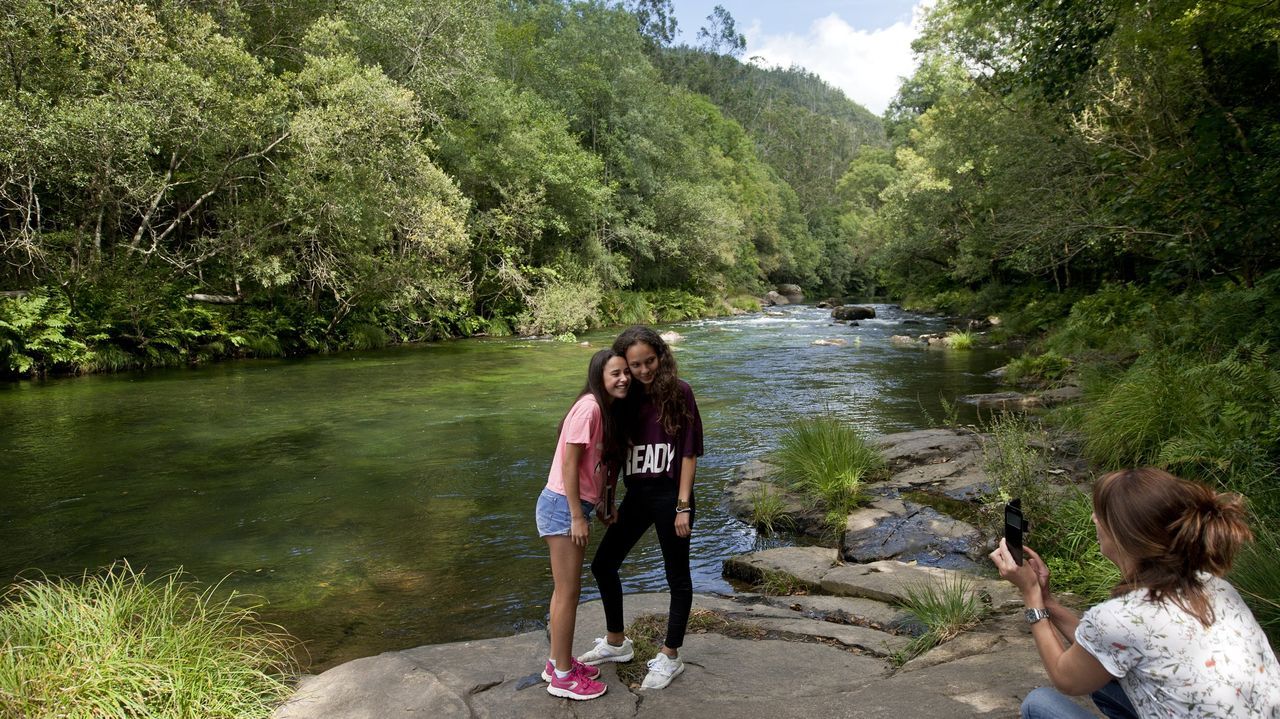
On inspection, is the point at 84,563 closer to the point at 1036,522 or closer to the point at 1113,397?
the point at 1036,522

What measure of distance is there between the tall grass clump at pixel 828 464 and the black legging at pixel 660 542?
3553mm

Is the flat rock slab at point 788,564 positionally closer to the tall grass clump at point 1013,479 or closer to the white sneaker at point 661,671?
the tall grass clump at point 1013,479

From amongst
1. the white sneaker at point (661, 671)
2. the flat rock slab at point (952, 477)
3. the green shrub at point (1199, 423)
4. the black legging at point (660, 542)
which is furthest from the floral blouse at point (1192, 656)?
the flat rock slab at point (952, 477)

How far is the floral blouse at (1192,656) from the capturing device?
2.02 metres

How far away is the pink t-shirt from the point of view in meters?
3.60

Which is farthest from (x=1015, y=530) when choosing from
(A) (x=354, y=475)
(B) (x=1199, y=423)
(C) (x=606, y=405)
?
(A) (x=354, y=475)

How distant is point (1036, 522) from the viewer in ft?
19.3

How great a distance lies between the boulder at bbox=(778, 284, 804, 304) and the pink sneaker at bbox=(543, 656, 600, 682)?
53154 millimetres

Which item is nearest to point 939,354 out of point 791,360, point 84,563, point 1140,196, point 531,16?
point 791,360

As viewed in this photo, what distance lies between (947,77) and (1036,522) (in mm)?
27133

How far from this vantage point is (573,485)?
11.9 feet

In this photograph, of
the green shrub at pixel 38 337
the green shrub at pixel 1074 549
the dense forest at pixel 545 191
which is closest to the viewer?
the green shrub at pixel 1074 549

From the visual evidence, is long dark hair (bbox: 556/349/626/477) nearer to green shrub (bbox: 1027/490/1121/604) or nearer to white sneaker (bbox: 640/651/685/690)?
white sneaker (bbox: 640/651/685/690)

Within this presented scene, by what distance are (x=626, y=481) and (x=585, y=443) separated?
0.43 m
